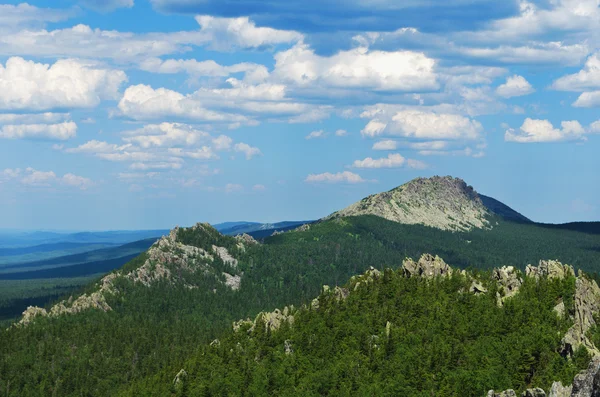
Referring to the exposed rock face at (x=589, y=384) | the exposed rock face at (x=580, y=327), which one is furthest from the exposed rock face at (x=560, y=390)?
the exposed rock face at (x=580, y=327)

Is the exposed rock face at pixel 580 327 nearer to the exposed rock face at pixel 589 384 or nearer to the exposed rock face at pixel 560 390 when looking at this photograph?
the exposed rock face at pixel 560 390

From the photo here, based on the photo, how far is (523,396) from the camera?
135 meters

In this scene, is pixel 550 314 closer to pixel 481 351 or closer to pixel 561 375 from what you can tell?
pixel 481 351

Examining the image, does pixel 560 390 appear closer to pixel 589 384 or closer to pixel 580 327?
pixel 589 384

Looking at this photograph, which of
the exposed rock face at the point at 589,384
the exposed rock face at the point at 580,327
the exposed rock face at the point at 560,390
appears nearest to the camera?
the exposed rock face at the point at 589,384

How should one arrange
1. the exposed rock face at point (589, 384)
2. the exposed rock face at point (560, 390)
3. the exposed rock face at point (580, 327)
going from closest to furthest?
the exposed rock face at point (589, 384), the exposed rock face at point (560, 390), the exposed rock face at point (580, 327)

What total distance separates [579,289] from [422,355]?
45728mm

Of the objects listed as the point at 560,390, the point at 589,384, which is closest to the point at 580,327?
the point at 560,390

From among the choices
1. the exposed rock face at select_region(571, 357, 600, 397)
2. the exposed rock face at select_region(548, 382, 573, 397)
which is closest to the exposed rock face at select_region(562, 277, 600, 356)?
the exposed rock face at select_region(548, 382, 573, 397)

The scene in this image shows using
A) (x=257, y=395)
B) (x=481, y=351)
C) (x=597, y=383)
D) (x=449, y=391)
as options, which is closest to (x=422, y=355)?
(x=481, y=351)

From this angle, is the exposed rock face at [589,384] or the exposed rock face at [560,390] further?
the exposed rock face at [560,390]

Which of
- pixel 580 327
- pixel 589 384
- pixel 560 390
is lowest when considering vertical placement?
pixel 560 390

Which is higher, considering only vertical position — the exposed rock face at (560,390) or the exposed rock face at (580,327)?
the exposed rock face at (580,327)

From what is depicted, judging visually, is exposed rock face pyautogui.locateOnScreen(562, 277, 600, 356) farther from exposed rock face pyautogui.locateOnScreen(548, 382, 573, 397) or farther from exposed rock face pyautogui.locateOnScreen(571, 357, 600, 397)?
exposed rock face pyautogui.locateOnScreen(571, 357, 600, 397)
